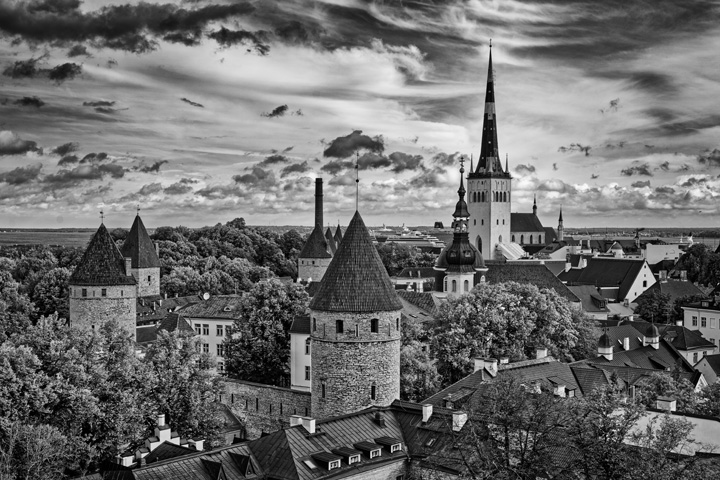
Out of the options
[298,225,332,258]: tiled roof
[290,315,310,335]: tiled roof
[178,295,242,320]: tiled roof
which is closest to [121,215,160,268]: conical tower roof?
[178,295,242,320]: tiled roof

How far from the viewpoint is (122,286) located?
52.1 m

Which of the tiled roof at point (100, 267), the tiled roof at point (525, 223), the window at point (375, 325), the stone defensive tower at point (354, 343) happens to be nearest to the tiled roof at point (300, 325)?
the tiled roof at point (100, 267)

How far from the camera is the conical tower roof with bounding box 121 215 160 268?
256 ft

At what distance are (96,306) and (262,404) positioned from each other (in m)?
15.6

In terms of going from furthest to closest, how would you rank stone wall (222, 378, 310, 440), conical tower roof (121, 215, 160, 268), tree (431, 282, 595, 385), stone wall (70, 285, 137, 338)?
1. conical tower roof (121, 215, 160, 268)
2. stone wall (70, 285, 137, 338)
3. tree (431, 282, 595, 385)
4. stone wall (222, 378, 310, 440)

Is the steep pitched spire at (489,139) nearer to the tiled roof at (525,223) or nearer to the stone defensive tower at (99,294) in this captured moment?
the tiled roof at (525,223)

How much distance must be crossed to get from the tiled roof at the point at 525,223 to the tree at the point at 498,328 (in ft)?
343

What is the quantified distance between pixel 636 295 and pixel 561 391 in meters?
62.8

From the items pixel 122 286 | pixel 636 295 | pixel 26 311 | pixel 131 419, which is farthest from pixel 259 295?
pixel 636 295

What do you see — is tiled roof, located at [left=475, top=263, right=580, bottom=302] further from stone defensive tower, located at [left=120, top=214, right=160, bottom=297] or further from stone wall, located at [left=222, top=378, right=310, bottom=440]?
stone wall, located at [left=222, top=378, right=310, bottom=440]

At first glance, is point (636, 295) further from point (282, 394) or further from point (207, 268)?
point (282, 394)

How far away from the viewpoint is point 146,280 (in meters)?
Result: 78.5

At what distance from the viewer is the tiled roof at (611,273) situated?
95312mm

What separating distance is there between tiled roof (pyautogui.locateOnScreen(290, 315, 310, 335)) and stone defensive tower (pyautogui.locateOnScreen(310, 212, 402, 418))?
1326 centimetres
